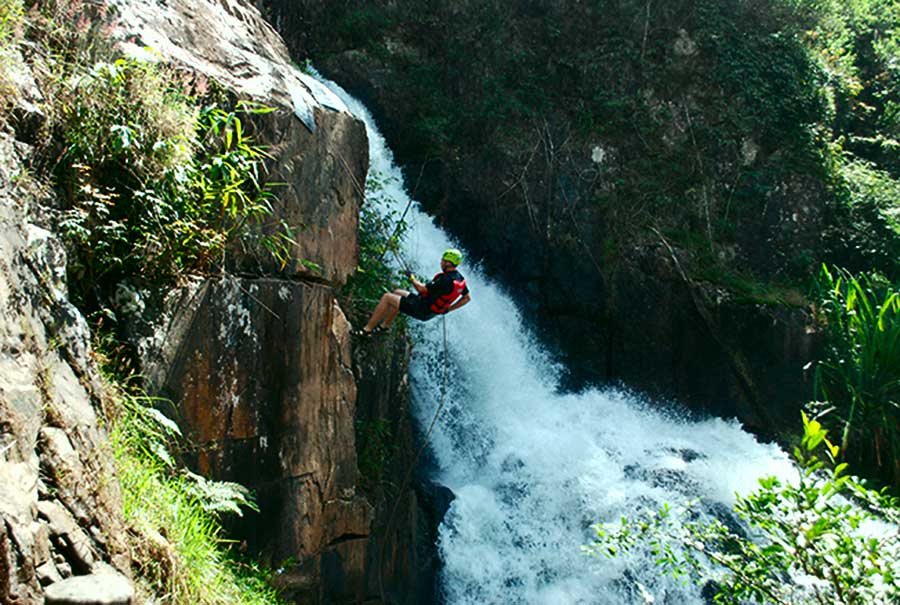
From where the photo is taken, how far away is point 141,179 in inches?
161

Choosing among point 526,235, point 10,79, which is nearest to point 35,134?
point 10,79

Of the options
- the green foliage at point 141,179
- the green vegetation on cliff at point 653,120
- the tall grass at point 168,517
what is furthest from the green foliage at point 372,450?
the green vegetation on cliff at point 653,120

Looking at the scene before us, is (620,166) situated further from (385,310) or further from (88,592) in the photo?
(88,592)

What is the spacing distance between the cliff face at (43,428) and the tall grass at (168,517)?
18cm

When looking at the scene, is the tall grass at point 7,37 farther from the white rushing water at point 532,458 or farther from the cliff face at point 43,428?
the white rushing water at point 532,458

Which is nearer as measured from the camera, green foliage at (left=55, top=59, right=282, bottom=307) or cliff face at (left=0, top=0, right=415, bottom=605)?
cliff face at (left=0, top=0, right=415, bottom=605)

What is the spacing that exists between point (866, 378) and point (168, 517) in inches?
357

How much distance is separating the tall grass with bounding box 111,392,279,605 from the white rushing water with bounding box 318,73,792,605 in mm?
4102

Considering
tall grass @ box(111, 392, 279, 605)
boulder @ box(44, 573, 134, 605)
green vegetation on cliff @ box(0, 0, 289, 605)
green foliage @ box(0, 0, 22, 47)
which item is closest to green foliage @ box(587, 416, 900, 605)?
tall grass @ box(111, 392, 279, 605)

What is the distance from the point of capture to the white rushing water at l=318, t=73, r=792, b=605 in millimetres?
7762

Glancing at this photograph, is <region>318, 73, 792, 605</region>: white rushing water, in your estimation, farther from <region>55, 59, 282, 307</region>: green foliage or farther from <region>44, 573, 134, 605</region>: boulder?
<region>44, 573, 134, 605</region>: boulder

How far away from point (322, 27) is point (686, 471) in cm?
961

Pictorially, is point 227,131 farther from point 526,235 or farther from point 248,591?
point 526,235

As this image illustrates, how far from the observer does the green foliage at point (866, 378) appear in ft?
30.3
